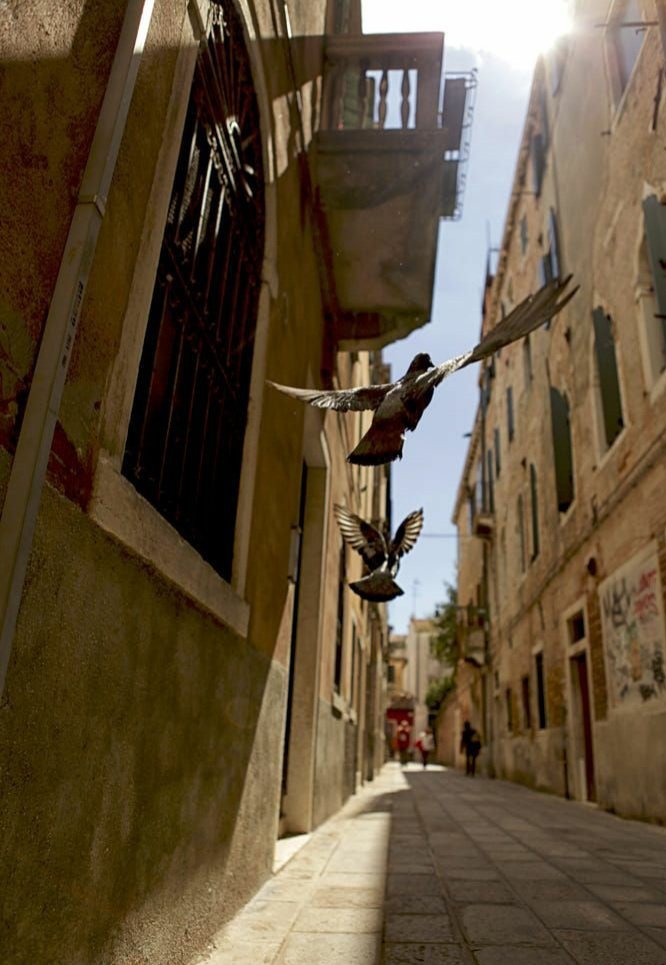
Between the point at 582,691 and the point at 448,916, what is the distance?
888 centimetres

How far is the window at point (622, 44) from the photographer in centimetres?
893

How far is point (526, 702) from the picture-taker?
1570 cm

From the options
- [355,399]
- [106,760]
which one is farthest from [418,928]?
[355,399]

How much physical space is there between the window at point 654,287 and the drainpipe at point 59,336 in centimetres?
644

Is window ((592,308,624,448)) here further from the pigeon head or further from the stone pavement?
the pigeon head

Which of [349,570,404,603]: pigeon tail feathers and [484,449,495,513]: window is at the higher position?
[484,449,495,513]: window

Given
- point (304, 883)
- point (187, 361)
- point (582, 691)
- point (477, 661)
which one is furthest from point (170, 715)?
point (477, 661)

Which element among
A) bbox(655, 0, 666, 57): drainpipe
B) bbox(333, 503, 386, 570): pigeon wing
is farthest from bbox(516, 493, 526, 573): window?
bbox(333, 503, 386, 570): pigeon wing

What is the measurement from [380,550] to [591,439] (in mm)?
6522

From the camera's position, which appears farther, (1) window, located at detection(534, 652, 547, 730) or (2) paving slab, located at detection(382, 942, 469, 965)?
(1) window, located at detection(534, 652, 547, 730)

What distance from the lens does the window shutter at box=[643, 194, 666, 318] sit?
7.14 metres

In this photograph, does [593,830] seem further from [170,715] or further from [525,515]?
[525,515]

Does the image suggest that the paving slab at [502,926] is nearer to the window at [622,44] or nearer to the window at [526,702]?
the window at [622,44]

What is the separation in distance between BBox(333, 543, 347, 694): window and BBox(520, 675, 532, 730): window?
8.14 metres
